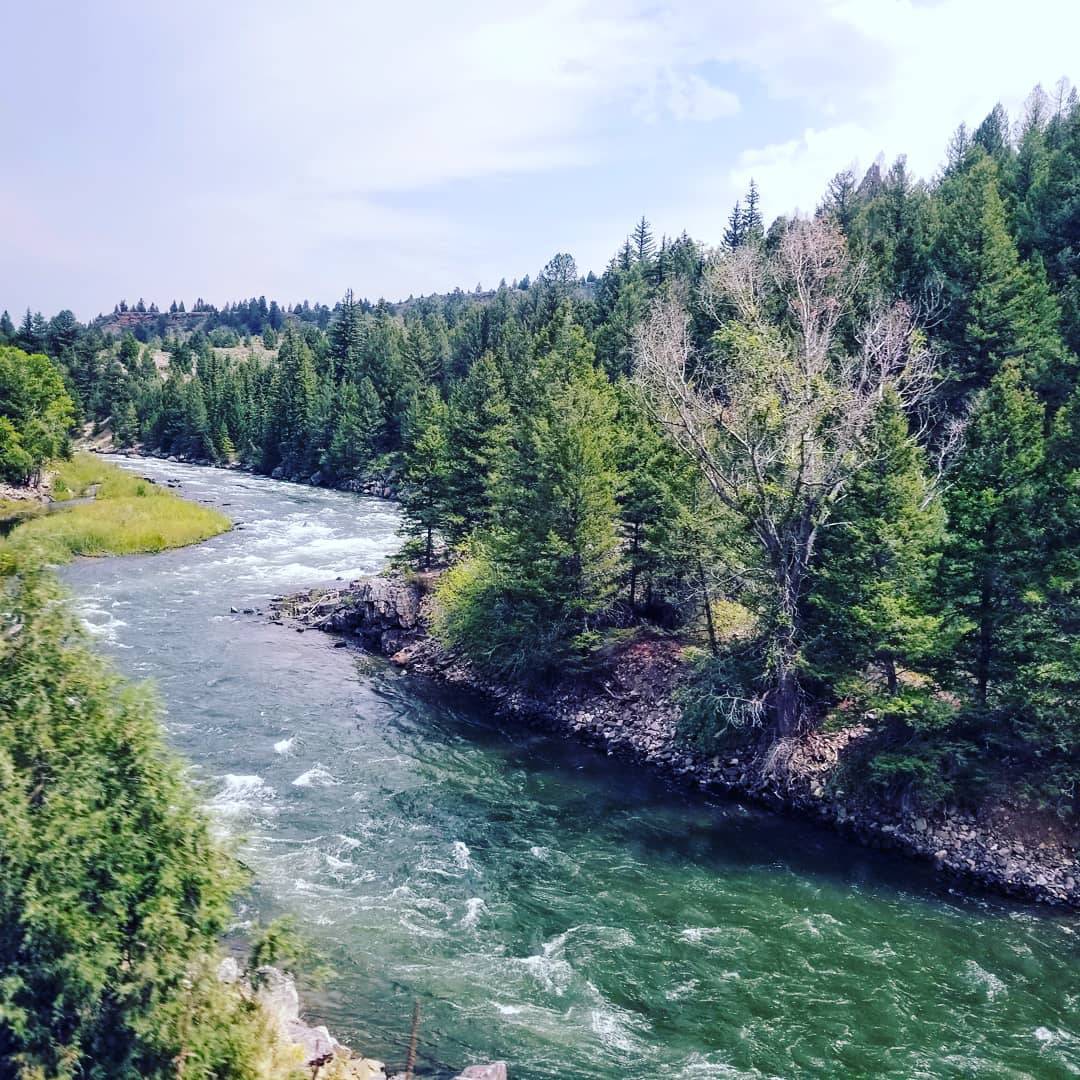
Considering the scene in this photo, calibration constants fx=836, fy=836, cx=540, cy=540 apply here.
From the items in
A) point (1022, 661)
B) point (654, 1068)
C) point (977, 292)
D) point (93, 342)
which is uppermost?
point (93, 342)

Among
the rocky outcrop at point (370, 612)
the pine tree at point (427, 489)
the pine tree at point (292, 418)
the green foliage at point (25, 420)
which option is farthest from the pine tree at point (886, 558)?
the pine tree at point (292, 418)

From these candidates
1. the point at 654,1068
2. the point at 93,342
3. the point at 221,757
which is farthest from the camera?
the point at 93,342

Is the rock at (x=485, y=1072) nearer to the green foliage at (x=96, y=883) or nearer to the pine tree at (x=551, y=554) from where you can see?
the green foliage at (x=96, y=883)

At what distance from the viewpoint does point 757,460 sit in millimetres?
28891

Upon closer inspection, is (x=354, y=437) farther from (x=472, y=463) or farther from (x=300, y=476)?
(x=472, y=463)

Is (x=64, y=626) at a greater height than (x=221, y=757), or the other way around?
(x=64, y=626)

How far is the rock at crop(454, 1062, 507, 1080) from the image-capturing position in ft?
52.1

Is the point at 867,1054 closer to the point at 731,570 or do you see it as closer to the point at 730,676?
the point at 730,676

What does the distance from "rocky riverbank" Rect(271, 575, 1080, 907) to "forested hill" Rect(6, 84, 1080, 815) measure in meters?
0.97

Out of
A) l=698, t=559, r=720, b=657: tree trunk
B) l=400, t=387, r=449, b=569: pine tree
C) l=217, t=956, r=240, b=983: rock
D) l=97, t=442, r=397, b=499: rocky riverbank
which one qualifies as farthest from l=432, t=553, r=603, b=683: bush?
l=97, t=442, r=397, b=499: rocky riverbank

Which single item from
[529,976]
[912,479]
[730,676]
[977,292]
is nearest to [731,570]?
[730,676]

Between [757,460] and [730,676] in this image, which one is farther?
[730,676]

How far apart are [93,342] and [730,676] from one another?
182536 mm

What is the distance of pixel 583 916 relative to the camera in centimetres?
2270
